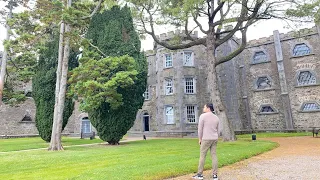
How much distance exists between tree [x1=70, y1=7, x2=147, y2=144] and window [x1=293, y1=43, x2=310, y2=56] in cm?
1805

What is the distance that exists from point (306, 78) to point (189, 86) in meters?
11.7

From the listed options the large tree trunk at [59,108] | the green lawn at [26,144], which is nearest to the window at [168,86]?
the green lawn at [26,144]

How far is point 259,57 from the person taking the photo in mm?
27281

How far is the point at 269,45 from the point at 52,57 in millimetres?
22054

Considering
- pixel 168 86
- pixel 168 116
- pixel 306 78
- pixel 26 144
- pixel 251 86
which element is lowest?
pixel 26 144

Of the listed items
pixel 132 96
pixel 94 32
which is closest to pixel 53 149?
pixel 132 96

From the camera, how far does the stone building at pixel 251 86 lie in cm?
2417

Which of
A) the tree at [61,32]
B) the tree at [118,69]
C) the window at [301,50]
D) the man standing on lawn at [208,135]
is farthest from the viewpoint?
the window at [301,50]

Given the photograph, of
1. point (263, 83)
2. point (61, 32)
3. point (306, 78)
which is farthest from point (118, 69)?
point (306, 78)

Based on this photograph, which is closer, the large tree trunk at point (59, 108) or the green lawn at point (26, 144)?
the large tree trunk at point (59, 108)

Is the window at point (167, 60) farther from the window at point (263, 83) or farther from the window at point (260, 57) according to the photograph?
the window at point (263, 83)

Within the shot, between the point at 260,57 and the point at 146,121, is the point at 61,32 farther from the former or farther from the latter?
the point at 260,57

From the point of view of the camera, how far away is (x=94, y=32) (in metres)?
16.3

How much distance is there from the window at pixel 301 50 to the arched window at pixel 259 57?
2888 mm
